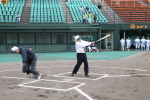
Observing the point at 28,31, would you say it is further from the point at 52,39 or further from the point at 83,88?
the point at 83,88

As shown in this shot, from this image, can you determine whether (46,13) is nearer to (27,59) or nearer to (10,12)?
(10,12)

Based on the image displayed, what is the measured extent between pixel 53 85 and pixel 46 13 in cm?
2471

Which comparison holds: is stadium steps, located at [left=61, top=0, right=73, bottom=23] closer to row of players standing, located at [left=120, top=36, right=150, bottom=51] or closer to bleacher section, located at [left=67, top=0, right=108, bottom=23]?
bleacher section, located at [left=67, top=0, right=108, bottom=23]

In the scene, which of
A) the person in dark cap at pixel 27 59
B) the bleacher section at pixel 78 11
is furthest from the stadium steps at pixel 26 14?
the person in dark cap at pixel 27 59

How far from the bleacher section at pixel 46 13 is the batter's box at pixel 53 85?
69.8 ft

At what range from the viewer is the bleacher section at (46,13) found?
98.4 feet

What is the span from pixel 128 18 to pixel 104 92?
2728cm

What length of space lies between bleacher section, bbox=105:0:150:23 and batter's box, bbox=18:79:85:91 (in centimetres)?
2476

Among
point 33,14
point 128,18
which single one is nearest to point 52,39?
point 33,14

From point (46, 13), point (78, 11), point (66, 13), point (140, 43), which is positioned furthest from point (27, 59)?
point (78, 11)

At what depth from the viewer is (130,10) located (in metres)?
35.2

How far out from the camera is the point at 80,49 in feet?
33.6

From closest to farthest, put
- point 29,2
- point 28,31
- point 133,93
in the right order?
1. point 133,93
2. point 28,31
3. point 29,2

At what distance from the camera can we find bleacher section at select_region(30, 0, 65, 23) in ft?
98.4
